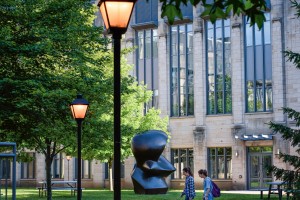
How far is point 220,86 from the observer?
4897cm

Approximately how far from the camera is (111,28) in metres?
8.38

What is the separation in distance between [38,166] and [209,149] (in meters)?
17.6

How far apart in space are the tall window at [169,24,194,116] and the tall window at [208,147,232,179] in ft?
12.6

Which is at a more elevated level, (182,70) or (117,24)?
(182,70)

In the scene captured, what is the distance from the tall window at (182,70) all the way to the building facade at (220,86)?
0.26ft

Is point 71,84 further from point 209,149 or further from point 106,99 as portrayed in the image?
point 209,149

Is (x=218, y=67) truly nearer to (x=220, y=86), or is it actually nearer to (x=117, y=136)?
(x=220, y=86)

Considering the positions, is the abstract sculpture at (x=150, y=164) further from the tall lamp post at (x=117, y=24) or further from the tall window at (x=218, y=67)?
the tall lamp post at (x=117, y=24)

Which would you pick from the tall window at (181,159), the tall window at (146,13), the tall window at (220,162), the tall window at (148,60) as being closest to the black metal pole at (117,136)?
the tall window at (220,162)

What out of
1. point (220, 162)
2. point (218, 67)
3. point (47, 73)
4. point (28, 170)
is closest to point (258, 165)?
point (220, 162)

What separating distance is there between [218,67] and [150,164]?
65.8 ft

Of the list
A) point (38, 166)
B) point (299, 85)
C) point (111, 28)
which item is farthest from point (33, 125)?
point (38, 166)

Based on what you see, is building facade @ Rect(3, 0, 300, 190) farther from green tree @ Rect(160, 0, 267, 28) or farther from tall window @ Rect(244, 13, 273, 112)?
green tree @ Rect(160, 0, 267, 28)

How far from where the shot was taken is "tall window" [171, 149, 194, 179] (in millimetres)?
50594
